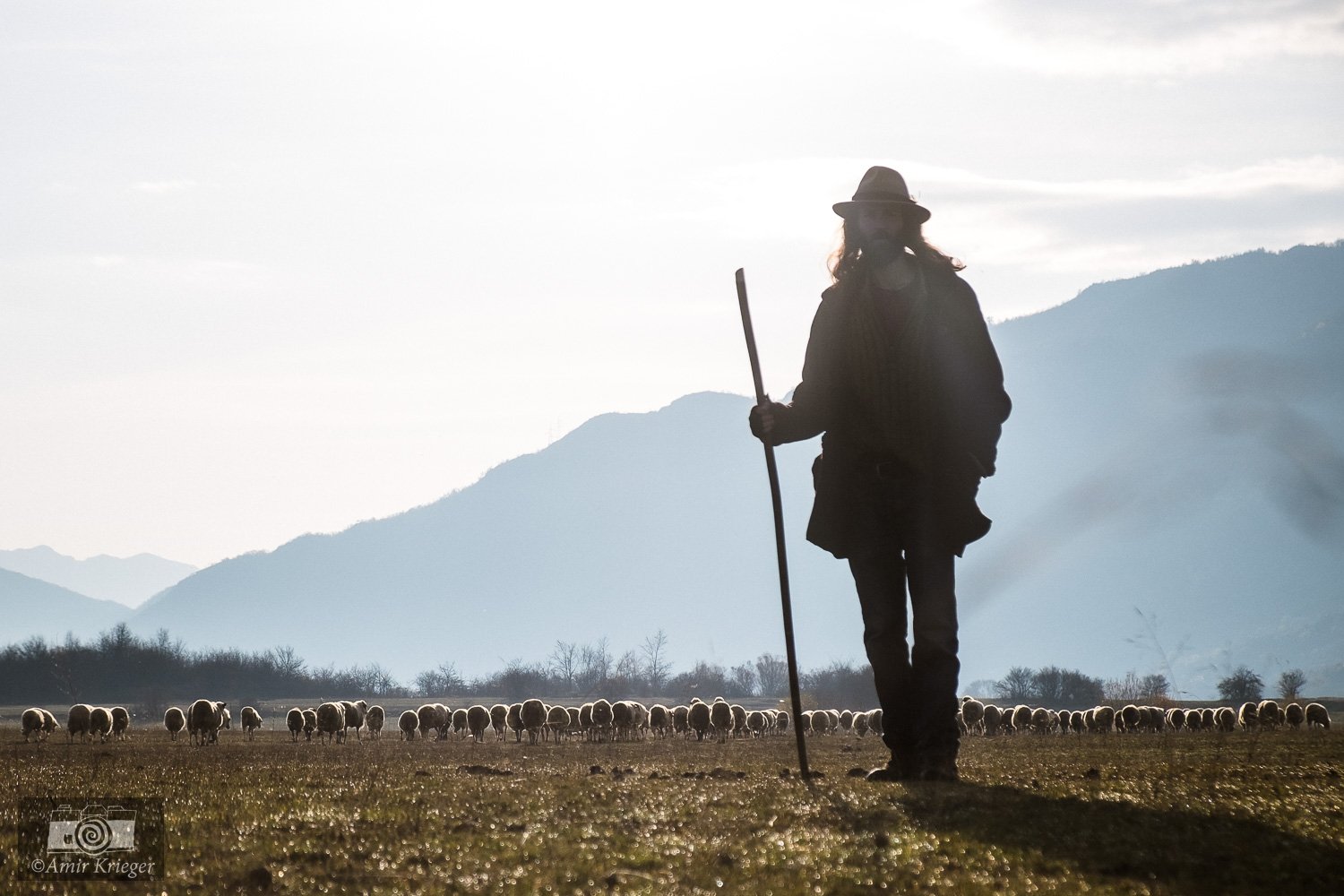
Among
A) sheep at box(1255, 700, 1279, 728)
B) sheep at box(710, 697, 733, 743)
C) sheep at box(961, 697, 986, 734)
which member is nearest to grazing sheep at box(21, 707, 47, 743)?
sheep at box(710, 697, 733, 743)

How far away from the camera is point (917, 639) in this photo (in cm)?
1079

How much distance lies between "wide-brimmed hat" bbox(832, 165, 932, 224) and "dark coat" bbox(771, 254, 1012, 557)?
442 millimetres

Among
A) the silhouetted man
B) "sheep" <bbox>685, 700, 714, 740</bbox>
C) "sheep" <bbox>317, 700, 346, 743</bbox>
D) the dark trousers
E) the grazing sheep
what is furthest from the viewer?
the grazing sheep

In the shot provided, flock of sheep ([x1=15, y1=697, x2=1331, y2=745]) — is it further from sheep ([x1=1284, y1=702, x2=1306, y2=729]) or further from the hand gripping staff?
the hand gripping staff

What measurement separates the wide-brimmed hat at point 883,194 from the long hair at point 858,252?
0.31 ft

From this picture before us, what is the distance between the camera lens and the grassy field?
5.53 meters

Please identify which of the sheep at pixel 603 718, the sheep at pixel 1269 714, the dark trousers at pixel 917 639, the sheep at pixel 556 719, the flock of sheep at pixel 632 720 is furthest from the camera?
the sheep at pixel 556 719

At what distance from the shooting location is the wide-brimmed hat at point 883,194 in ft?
36.1

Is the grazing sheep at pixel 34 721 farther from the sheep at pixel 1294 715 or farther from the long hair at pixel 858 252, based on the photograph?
the long hair at pixel 858 252

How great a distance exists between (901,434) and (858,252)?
4.80 ft

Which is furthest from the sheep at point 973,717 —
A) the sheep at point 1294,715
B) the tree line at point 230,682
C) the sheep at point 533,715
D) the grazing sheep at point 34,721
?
the tree line at point 230,682

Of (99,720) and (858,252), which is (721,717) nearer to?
(99,720)

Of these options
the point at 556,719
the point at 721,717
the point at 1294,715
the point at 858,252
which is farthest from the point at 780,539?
the point at 1294,715

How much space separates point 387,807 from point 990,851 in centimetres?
350
